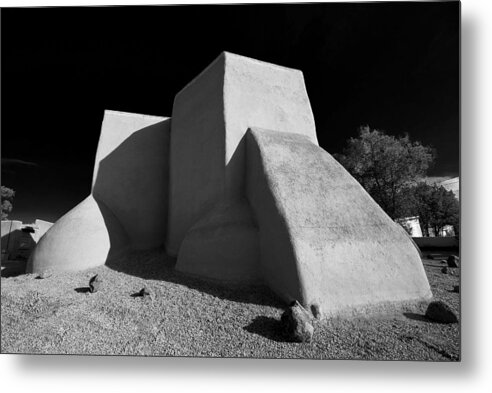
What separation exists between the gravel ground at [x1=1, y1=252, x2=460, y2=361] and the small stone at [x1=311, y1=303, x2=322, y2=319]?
0.09 meters

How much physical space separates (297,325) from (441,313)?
6.00 ft

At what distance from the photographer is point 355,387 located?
2.62 meters

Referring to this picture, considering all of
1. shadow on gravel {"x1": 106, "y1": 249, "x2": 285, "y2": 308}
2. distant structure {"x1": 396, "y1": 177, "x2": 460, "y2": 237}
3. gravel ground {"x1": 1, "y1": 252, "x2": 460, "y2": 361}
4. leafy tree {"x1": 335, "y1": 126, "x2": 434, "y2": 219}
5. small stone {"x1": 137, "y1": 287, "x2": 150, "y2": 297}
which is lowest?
gravel ground {"x1": 1, "y1": 252, "x2": 460, "y2": 361}

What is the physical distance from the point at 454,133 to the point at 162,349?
172 inches

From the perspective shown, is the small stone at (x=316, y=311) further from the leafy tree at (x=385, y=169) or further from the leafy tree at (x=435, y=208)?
the leafy tree at (x=385, y=169)

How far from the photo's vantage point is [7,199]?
3654 mm

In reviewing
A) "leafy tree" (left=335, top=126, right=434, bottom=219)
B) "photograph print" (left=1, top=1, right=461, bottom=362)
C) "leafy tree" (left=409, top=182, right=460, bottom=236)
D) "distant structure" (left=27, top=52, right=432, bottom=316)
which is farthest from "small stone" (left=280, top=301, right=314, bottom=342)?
"leafy tree" (left=335, top=126, right=434, bottom=219)

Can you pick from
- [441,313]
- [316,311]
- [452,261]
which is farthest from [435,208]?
[316,311]

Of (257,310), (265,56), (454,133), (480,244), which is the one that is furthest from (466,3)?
(257,310)

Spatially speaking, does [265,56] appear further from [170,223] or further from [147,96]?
[170,223]

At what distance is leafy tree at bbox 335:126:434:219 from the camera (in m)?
7.93

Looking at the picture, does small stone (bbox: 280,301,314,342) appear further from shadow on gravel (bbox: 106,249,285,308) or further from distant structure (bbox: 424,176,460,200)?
distant structure (bbox: 424,176,460,200)

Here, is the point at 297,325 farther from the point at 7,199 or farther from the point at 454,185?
the point at 7,199

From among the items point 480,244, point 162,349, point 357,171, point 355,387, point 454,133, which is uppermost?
point 357,171
